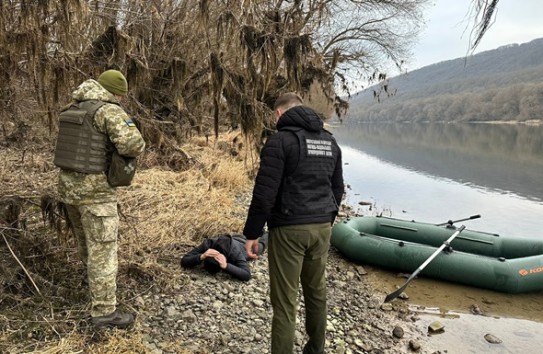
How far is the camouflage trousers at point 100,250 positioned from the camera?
2947mm

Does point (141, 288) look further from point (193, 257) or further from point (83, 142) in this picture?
point (83, 142)

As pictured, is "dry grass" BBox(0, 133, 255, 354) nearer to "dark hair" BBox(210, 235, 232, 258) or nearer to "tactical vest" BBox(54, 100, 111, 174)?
"dark hair" BBox(210, 235, 232, 258)

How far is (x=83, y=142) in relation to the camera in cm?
286

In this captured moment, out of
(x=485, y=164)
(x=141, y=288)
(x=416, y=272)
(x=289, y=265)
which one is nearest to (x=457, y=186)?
(x=485, y=164)

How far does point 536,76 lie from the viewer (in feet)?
367

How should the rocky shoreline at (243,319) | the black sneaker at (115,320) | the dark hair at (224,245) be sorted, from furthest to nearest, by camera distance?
the dark hair at (224,245) → the rocky shoreline at (243,319) → the black sneaker at (115,320)

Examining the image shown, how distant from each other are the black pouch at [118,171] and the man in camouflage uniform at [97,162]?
1.5 inches

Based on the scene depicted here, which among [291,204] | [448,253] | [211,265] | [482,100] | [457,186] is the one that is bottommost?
[457,186]

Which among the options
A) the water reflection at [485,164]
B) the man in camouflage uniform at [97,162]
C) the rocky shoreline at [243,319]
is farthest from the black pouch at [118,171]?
the water reflection at [485,164]

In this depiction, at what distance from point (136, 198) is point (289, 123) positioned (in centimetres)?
425

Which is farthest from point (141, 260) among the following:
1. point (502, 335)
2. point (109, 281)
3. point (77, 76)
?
point (502, 335)

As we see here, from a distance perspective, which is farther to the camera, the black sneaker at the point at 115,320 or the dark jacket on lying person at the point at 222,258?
the dark jacket on lying person at the point at 222,258

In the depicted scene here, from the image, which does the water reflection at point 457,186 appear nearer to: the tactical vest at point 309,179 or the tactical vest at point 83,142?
the tactical vest at point 309,179

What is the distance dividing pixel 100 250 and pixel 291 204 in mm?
1439
